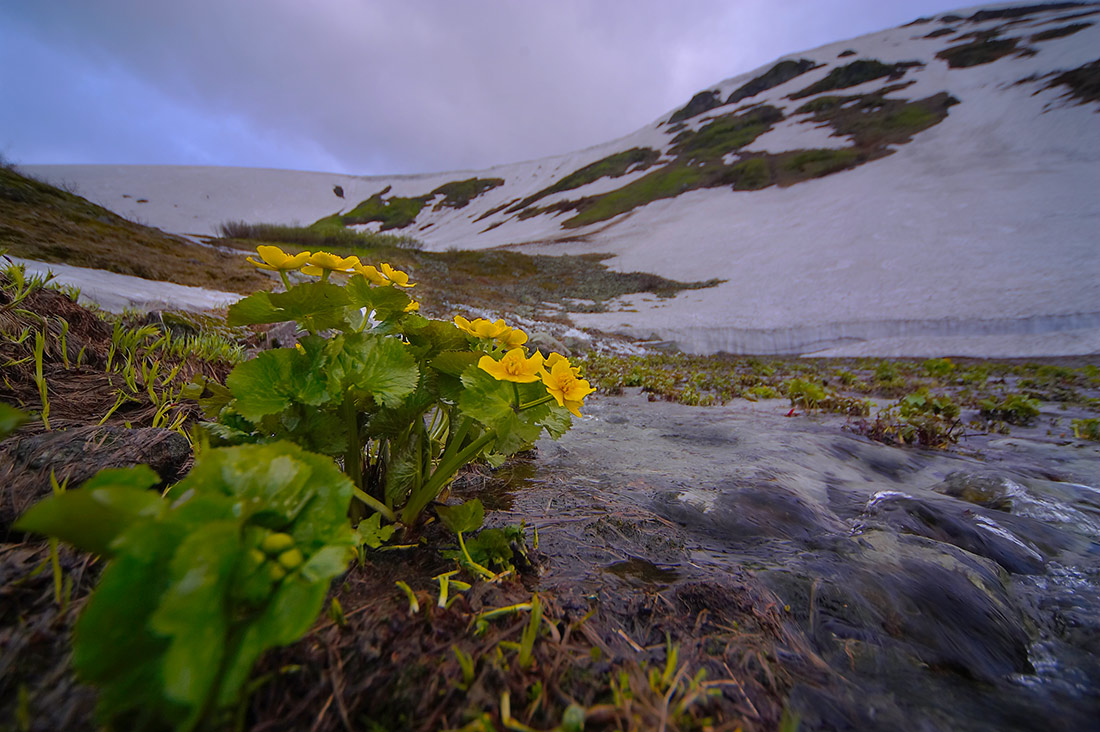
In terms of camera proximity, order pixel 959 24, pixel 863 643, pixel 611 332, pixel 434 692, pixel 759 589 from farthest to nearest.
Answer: pixel 959 24, pixel 611 332, pixel 759 589, pixel 863 643, pixel 434 692

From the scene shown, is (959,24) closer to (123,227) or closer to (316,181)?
(123,227)

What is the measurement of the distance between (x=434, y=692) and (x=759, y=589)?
1.02 meters

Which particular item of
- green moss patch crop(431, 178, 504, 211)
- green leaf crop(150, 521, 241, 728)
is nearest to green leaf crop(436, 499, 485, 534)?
green leaf crop(150, 521, 241, 728)

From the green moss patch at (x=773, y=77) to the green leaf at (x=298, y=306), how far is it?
6697 centimetres

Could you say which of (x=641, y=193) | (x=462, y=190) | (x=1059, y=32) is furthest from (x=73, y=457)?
(x=462, y=190)

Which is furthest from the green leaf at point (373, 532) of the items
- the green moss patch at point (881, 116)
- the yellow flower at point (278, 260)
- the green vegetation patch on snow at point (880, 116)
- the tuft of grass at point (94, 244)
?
the green vegetation patch on snow at point (880, 116)

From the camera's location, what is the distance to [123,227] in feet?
28.7

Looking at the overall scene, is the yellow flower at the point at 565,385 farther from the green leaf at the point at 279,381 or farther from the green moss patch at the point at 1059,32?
the green moss patch at the point at 1059,32

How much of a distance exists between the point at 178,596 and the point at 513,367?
0.80 m

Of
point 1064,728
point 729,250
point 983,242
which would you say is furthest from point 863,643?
point 729,250

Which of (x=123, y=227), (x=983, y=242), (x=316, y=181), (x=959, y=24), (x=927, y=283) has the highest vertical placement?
(x=959, y=24)

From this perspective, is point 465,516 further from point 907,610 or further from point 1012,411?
point 1012,411

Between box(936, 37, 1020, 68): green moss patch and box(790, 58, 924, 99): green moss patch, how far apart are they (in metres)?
2.58

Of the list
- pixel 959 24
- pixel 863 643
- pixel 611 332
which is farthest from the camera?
pixel 959 24
